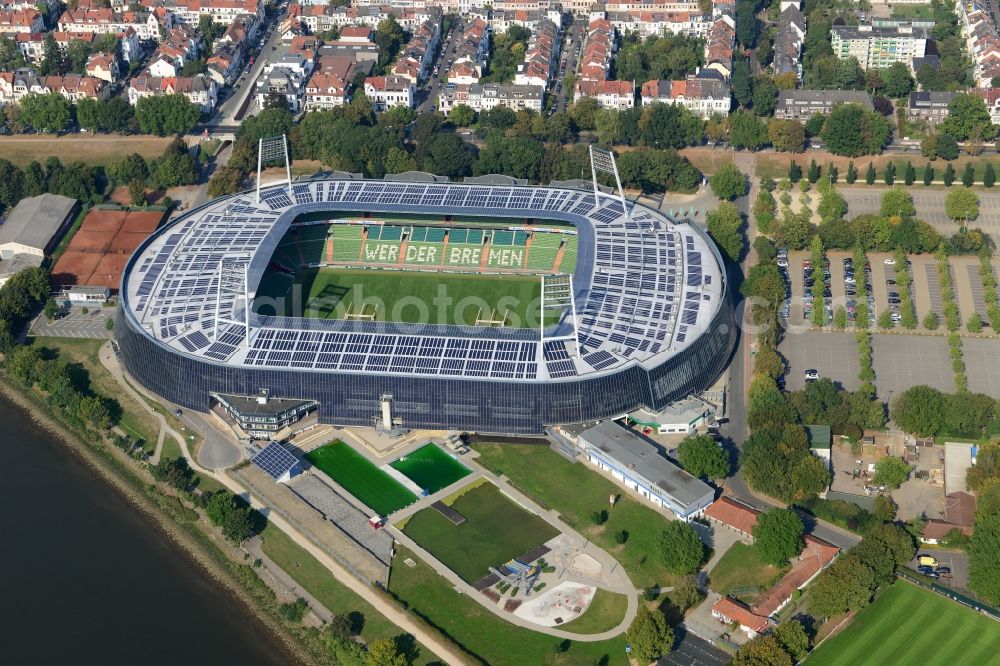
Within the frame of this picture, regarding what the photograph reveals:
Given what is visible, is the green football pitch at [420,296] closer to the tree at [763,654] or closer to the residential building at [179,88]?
the residential building at [179,88]

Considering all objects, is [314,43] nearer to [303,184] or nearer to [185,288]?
[303,184]

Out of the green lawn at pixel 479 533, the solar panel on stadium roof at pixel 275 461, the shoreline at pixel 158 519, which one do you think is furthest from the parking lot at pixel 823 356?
the shoreline at pixel 158 519

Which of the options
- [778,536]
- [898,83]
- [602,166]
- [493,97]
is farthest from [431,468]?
[898,83]

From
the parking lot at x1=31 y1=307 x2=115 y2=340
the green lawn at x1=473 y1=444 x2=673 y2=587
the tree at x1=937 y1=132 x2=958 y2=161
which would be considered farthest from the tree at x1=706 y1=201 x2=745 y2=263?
the parking lot at x1=31 y1=307 x2=115 y2=340

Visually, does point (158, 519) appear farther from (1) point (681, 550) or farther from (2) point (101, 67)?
(2) point (101, 67)

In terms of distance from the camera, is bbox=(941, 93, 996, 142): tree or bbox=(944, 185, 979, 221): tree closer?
bbox=(944, 185, 979, 221): tree

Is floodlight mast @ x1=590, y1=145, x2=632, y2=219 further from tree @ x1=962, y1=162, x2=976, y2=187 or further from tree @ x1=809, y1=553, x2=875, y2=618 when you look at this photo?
tree @ x1=809, y1=553, x2=875, y2=618
